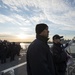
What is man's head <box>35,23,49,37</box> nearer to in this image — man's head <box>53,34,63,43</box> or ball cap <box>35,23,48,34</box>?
ball cap <box>35,23,48,34</box>

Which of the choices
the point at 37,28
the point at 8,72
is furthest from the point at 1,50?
the point at 37,28

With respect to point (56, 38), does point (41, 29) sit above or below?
above

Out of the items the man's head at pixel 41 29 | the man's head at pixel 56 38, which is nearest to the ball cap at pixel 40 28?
the man's head at pixel 41 29

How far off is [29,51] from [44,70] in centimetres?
46

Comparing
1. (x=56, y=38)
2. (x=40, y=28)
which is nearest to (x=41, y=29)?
(x=40, y=28)

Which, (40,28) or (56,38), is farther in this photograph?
(56,38)

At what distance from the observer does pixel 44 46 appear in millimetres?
3912

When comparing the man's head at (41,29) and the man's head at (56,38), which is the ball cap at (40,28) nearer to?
the man's head at (41,29)

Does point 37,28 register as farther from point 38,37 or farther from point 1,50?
point 1,50

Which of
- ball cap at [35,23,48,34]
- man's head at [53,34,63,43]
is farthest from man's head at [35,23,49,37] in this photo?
man's head at [53,34,63,43]

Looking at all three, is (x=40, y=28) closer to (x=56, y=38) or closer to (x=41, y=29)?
(x=41, y=29)

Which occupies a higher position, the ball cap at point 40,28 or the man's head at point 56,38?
the ball cap at point 40,28

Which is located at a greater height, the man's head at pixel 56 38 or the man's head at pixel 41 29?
the man's head at pixel 41 29

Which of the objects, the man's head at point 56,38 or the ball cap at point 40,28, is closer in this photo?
the ball cap at point 40,28
